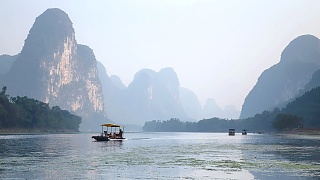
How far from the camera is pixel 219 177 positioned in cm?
2430

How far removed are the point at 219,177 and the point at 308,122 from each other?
15677 centimetres

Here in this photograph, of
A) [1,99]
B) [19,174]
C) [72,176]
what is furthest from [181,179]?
[1,99]

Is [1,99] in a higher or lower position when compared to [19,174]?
higher

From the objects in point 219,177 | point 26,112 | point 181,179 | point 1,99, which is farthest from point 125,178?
point 26,112

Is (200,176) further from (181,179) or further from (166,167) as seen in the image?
(166,167)

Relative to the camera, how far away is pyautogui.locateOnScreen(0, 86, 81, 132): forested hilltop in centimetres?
13562

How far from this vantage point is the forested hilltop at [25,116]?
5340 inches

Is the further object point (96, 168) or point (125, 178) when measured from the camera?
point (96, 168)

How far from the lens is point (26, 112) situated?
491 ft

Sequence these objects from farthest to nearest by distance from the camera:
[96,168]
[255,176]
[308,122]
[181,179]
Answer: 1. [308,122]
2. [96,168]
3. [255,176]
4. [181,179]

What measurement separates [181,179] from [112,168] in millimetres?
7423

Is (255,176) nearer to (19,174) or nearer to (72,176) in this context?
(72,176)

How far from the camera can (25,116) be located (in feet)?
487

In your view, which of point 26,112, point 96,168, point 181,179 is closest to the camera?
point 181,179
